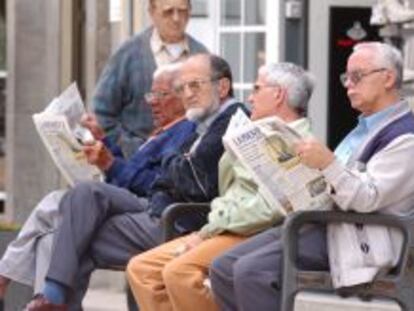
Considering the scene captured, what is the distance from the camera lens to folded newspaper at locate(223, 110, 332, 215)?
693 cm

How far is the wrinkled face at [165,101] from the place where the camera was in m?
8.20

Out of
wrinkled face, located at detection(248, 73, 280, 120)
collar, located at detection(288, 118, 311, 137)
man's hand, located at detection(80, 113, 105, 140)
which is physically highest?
wrinkled face, located at detection(248, 73, 280, 120)

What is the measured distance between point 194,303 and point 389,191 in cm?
110

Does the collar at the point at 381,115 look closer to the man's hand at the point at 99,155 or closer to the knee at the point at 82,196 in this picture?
the knee at the point at 82,196

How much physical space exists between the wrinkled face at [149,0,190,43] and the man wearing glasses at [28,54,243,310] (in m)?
0.78

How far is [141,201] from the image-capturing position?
8211 millimetres

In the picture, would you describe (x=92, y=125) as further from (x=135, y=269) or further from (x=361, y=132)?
(x=361, y=132)

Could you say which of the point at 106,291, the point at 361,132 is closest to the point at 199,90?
the point at 361,132

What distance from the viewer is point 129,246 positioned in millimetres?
8125

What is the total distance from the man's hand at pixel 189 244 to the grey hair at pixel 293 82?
2.29 ft

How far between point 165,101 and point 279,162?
55.1 inches

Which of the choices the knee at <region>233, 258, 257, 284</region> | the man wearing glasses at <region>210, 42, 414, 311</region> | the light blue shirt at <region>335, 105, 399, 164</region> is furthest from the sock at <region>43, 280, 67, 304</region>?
the light blue shirt at <region>335, 105, 399, 164</region>

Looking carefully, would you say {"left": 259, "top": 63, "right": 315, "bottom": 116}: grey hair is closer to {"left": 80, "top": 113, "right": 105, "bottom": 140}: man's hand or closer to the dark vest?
the dark vest

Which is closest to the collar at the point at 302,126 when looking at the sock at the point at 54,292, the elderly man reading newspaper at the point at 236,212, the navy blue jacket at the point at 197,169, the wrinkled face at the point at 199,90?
the elderly man reading newspaper at the point at 236,212
